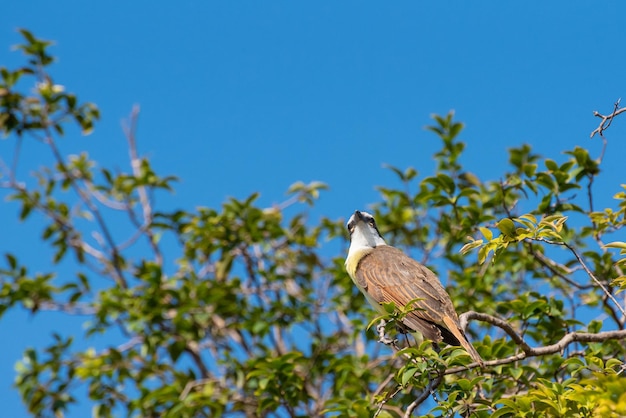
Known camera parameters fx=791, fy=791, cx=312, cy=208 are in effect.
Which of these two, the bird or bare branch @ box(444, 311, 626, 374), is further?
the bird

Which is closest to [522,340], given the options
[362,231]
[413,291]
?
[413,291]

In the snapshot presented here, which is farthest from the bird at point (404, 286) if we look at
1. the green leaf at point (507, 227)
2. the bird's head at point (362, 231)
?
the green leaf at point (507, 227)

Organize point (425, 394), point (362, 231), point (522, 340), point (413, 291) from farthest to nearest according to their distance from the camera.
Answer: point (362, 231) < point (413, 291) < point (522, 340) < point (425, 394)

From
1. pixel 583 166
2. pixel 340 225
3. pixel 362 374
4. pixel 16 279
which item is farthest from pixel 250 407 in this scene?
pixel 583 166

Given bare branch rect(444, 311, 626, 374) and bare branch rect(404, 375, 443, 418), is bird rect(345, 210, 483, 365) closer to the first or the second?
bare branch rect(444, 311, 626, 374)

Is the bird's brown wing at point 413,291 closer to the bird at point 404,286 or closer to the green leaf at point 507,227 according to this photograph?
the bird at point 404,286

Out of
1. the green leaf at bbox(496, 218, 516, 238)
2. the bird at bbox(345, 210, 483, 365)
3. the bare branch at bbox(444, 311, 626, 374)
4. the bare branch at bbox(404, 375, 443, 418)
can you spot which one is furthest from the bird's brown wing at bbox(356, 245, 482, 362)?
the green leaf at bbox(496, 218, 516, 238)

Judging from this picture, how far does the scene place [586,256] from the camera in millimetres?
6168

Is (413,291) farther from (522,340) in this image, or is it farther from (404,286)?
(522,340)

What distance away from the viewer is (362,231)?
671cm

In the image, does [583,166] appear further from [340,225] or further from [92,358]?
[92,358]

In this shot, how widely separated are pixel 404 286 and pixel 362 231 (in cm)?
132

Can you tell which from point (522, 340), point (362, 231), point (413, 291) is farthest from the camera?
point (362, 231)

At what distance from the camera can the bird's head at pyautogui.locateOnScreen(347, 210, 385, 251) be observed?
6.65 metres
